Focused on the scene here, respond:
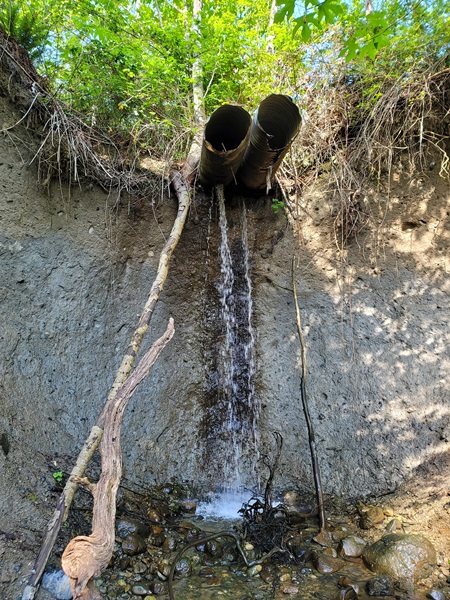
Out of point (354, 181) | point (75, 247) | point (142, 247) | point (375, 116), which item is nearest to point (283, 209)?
point (354, 181)

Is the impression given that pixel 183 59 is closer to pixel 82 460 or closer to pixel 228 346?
pixel 228 346

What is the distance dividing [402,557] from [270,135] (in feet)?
11.4

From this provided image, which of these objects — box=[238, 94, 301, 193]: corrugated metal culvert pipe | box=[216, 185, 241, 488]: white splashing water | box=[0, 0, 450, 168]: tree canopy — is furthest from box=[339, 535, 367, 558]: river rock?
box=[0, 0, 450, 168]: tree canopy

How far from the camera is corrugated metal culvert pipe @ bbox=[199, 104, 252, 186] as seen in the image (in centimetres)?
346

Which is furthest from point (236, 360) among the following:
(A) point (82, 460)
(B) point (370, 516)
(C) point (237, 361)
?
(A) point (82, 460)

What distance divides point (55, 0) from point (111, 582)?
5.88m

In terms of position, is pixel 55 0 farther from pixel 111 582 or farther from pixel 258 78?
pixel 111 582

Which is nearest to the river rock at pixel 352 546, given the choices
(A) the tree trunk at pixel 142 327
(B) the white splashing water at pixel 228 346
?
(B) the white splashing water at pixel 228 346

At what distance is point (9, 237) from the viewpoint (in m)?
3.50

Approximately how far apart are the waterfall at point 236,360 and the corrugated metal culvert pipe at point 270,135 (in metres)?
0.66

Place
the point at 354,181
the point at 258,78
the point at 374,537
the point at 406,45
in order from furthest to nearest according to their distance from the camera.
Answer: the point at 258,78
the point at 354,181
the point at 406,45
the point at 374,537

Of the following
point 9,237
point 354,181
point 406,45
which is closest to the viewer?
point 9,237

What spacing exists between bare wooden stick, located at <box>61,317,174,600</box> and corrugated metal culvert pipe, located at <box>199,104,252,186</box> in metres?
2.04

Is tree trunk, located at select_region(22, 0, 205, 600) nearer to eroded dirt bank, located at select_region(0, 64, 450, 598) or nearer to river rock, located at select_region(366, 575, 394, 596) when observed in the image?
eroded dirt bank, located at select_region(0, 64, 450, 598)
